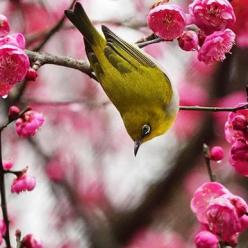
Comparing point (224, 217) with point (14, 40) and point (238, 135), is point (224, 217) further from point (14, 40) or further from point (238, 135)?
point (14, 40)

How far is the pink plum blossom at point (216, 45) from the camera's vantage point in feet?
9.14

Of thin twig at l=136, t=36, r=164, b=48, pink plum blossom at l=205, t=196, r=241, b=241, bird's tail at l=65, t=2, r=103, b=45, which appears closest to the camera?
pink plum blossom at l=205, t=196, r=241, b=241

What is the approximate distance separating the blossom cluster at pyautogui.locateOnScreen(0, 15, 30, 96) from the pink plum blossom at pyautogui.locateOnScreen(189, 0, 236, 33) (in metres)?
0.81

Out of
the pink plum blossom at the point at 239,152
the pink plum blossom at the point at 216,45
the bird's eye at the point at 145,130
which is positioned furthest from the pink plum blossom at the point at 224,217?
the bird's eye at the point at 145,130

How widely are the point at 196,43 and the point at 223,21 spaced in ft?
0.52

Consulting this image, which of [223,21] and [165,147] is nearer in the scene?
[223,21]

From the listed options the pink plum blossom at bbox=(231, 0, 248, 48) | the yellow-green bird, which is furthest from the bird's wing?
the pink plum blossom at bbox=(231, 0, 248, 48)

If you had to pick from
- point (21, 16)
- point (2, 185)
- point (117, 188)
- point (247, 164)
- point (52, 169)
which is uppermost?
point (2, 185)

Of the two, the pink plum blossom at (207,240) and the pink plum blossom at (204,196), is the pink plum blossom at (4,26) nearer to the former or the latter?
the pink plum blossom at (204,196)

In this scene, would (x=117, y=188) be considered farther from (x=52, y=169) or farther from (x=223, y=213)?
(x=223, y=213)

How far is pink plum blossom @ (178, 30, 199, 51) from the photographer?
2809 millimetres

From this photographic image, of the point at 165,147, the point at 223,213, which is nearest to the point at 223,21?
the point at 223,213

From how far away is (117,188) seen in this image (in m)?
7.37

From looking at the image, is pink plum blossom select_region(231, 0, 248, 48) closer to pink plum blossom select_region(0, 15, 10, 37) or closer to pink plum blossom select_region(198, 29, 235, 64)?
pink plum blossom select_region(198, 29, 235, 64)
